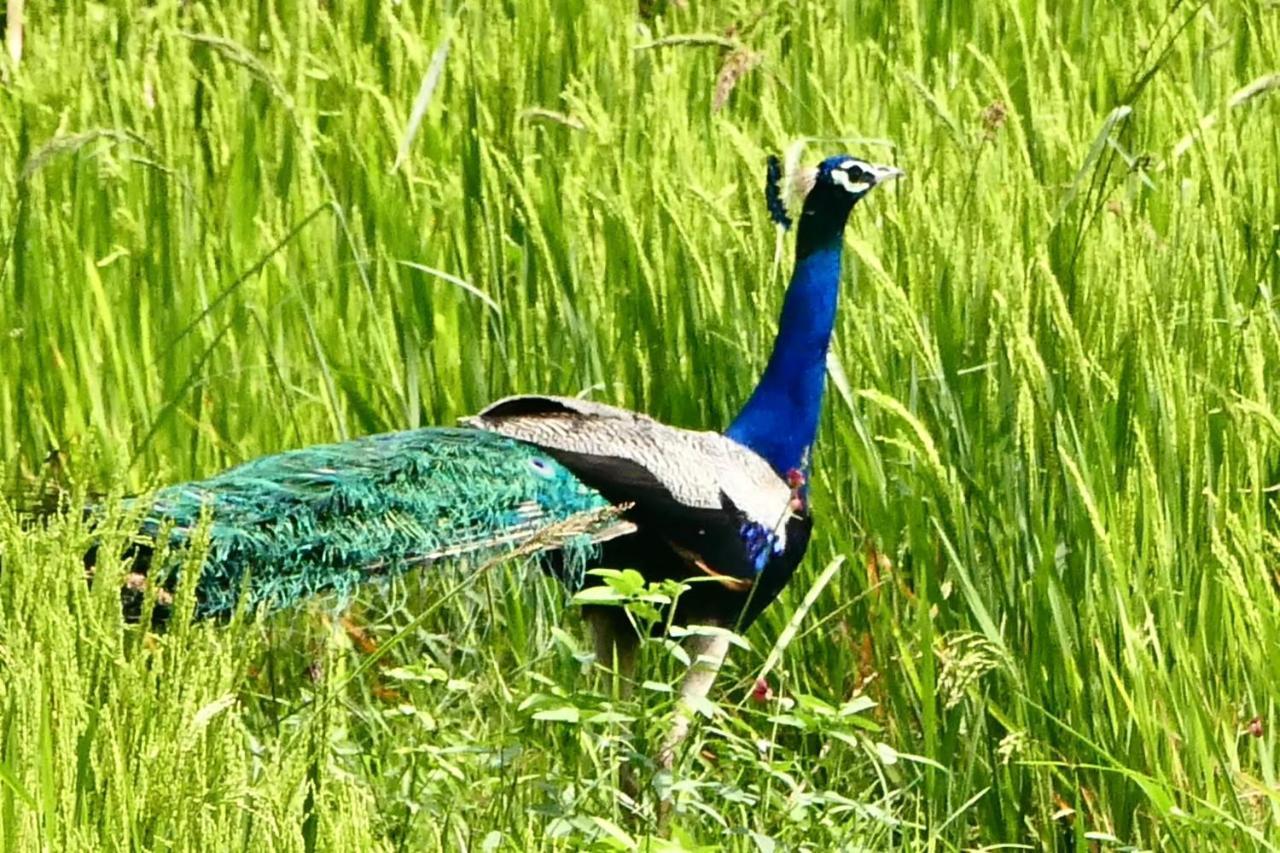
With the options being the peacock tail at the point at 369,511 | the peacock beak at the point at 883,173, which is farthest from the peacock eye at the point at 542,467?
the peacock beak at the point at 883,173

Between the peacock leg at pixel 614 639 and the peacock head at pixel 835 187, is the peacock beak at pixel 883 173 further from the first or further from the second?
the peacock leg at pixel 614 639

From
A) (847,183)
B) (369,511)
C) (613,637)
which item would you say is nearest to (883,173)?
(847,183)

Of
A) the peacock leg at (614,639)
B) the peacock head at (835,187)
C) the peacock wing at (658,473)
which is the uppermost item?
the peacock head at (835,187)

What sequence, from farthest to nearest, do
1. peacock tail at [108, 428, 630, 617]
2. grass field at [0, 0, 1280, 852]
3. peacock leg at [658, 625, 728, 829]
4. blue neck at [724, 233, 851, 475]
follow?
blue neck at [724, 233, 851, 475]
peacock tail at [108, 428, 630, 617]
peacock leg at [658, 625, 728, 829]
grass field at [0, 0, 1280, 852]

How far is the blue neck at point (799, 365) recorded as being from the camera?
375cm

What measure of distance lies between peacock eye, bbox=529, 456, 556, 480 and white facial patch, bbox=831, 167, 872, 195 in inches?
27.3

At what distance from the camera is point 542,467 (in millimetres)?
3549

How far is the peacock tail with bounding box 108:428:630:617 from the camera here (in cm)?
318

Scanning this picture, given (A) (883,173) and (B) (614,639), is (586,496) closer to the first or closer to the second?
(B) (614,639)

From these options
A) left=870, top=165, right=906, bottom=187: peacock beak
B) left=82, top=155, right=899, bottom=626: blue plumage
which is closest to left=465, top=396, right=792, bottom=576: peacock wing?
left=82, top=155, right=899, bottom=626: blue plumage

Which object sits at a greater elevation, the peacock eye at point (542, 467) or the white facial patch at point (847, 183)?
the white facial patch at point (847, 183)

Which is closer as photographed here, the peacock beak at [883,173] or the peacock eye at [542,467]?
the peacock eye at [542,467]

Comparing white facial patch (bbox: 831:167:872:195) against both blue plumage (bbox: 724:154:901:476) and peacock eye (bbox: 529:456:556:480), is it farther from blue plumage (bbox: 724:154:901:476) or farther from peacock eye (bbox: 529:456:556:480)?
peacock eye (bbox: 529:456:556:480)

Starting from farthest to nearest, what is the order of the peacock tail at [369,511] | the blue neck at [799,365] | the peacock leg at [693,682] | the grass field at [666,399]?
the blue neck at [799,365]
the peacock tail at [369,511]
the peacock leg at [693,682]
the grass field at [666,399]
